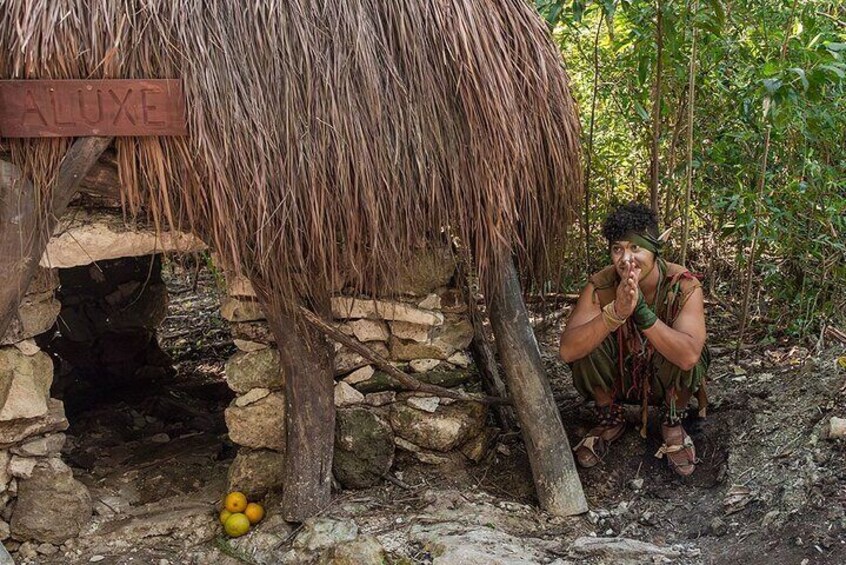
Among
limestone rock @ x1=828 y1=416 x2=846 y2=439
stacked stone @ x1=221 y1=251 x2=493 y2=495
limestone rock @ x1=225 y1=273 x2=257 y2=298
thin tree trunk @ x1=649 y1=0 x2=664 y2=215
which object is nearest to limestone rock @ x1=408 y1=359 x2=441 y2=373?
stacked stone @ x1=221 y1=251 x2=493 y2=495

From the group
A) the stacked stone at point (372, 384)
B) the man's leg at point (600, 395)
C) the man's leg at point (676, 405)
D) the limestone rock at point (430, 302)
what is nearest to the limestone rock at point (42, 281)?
the stacked stone at point (372, 384)

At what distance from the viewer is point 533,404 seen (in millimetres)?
3889

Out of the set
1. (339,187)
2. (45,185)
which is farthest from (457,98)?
(45,185)

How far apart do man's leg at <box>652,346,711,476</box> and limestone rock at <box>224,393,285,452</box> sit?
1598 millimetres

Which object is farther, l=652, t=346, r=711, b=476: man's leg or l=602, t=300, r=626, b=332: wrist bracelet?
l=652, t=346, r=711, b=476: man's leg

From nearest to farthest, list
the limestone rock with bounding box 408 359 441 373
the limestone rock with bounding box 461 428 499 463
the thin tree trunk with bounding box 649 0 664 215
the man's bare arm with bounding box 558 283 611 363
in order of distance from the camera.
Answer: the man's bare arm with bounding box 558 283 611 363 → the limestone rock with bounding box 408 359 441 373 → the limestone rock with bounding box 461 428 499 463 → the thin tree trunk with bounding box 649 0 664 215

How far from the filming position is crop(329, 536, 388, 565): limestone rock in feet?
11.2

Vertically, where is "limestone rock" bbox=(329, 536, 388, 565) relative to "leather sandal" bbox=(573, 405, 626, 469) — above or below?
below

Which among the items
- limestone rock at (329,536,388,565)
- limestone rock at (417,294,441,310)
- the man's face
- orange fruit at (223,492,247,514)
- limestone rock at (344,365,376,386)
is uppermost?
the man's face

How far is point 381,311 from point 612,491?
124 centimetres

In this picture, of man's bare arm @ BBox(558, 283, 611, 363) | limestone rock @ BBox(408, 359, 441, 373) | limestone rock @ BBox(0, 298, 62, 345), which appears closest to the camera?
limestone rock @ BBox(0, 298, 62, 345)

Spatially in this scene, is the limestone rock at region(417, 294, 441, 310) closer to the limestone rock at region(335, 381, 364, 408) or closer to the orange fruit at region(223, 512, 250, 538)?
the limestone rock at region(335, 381, 364, 408)

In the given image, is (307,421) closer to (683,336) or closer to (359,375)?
(359,375)

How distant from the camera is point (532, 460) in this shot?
389 centimetres
